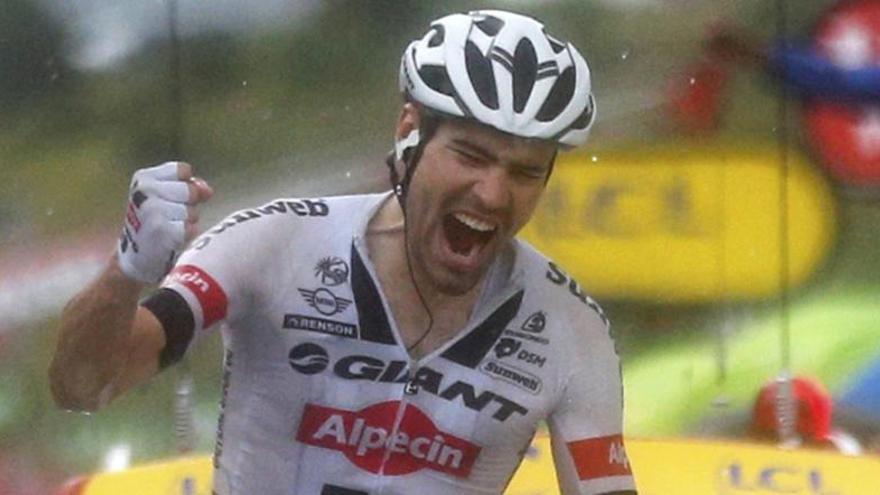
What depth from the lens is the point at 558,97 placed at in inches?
123

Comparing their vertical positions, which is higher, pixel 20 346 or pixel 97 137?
pixel 97 137

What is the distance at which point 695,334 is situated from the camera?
5.73 metres

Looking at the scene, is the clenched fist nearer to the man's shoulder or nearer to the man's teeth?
the man's teeth

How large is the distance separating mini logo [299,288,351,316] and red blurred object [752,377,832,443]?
2.76 metres

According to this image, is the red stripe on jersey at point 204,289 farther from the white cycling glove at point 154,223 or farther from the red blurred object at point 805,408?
the red blurred object at point 805,408

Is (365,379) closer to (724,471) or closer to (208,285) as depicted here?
(208,285)

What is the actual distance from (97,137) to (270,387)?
9.12 feet

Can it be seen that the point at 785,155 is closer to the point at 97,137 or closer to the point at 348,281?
the point at 97,137

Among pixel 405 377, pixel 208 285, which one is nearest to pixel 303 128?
pixel 405 377

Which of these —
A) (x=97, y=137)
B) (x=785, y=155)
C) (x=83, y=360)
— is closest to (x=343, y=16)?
(x=97, y=137)

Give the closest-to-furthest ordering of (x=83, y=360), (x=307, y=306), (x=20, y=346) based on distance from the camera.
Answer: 1. (x=83, y=360)
2. (x=307, y=306)
3. (x=20, y=346)

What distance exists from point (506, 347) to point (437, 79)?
41 cm

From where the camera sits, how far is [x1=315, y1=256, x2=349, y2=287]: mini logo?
3.15 metres

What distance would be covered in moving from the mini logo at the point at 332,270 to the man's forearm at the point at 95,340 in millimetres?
375
